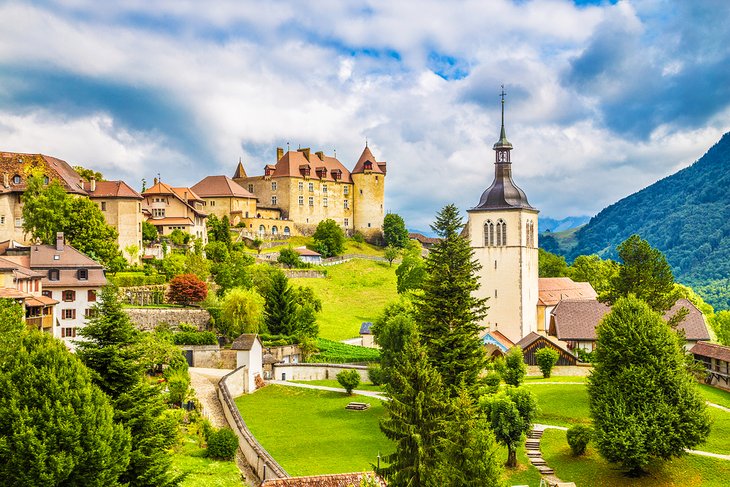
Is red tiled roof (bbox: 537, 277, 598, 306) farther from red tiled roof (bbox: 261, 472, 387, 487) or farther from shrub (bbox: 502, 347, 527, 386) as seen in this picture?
red tiled roof (bbox: 261, 472, 387, 487)

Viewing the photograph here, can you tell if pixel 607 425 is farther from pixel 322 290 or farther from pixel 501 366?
pixel 322 290

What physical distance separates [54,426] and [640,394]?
2275cm

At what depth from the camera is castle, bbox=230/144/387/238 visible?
103 meters

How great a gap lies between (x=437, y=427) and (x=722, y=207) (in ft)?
473

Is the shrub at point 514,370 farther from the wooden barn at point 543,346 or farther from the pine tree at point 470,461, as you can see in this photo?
the pine tree at point 470,461

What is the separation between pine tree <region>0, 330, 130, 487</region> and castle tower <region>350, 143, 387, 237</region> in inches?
3445

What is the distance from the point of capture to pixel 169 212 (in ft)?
262

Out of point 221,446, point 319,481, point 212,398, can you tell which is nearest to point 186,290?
point 212,398

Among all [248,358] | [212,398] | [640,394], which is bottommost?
[212,398]

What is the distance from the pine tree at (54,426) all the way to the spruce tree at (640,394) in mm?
19468

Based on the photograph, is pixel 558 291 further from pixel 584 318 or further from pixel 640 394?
pixel 640 394

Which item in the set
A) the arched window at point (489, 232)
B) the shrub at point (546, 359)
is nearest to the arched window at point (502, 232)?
the arched window at point (489, 232)

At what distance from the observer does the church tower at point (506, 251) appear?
2392 inches

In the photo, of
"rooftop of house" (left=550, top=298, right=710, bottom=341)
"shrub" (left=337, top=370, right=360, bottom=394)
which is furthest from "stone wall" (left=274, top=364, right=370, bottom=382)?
"rooftop of house" (left=550, top=298, right=710, bottom=341)
